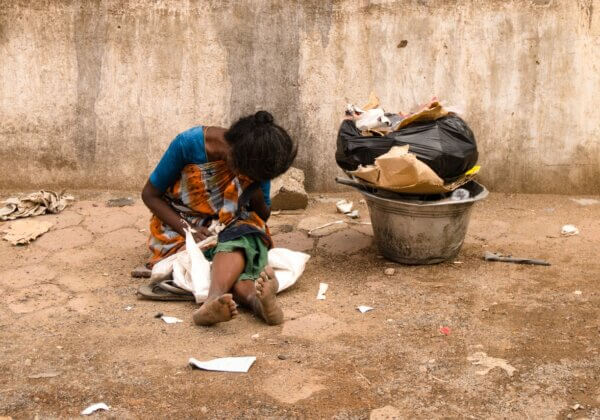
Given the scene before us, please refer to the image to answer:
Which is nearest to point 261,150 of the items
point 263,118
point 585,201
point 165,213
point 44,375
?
point 263,118

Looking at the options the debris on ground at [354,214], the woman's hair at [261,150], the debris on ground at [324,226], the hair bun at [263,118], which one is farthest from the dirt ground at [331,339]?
the hair bun at [263,118]

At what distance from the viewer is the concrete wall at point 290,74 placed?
535cm

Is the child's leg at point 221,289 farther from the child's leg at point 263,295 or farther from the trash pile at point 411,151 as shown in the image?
the trash pile at point 411,151

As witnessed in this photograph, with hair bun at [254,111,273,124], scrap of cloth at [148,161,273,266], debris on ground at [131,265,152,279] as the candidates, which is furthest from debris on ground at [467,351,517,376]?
debris on ground at [131,265,152,279]

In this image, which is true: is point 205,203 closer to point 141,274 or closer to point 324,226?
point 141,274

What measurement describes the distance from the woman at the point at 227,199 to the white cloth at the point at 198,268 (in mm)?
78

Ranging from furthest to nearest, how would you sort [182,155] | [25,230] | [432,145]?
1. [25,230]
2. [432,145]
3. [182,155]

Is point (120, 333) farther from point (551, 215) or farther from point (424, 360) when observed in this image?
point (551, 215)

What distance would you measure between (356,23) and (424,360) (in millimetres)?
2949

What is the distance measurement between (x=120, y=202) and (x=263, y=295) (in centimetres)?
240

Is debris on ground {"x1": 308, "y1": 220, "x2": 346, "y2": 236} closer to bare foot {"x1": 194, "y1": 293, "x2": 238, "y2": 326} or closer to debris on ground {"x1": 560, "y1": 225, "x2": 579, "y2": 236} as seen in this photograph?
debris on ground {"x1": 560, "y1": 225, "x2": 579, "y2": 236}

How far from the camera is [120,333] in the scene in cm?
339

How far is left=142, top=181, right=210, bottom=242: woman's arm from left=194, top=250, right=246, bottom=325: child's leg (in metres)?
0.28

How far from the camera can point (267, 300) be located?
3.35 m
